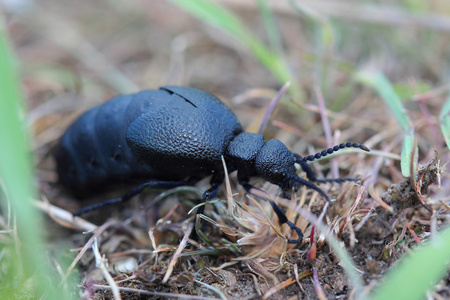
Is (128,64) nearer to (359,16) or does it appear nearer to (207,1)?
(207,1)

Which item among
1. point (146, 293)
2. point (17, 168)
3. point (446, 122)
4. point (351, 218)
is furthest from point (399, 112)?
point (17, 168)

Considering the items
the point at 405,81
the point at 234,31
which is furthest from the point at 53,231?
the point at 405,81

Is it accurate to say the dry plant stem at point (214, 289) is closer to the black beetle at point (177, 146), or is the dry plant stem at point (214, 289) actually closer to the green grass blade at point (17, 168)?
the black beetle at point (177, 146)

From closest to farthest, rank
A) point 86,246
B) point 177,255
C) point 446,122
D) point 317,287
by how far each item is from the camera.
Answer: point 317,287, point 177,255, point 86,246, point 446,122

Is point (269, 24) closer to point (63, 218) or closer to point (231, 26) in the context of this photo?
point (231, 26)

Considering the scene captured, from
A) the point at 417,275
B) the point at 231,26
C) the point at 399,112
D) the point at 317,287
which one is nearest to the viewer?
the point at 417,275

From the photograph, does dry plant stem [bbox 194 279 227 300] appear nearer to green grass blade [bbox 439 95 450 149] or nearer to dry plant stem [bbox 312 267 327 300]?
dry plant stem [bbox 312 267 327 300]
